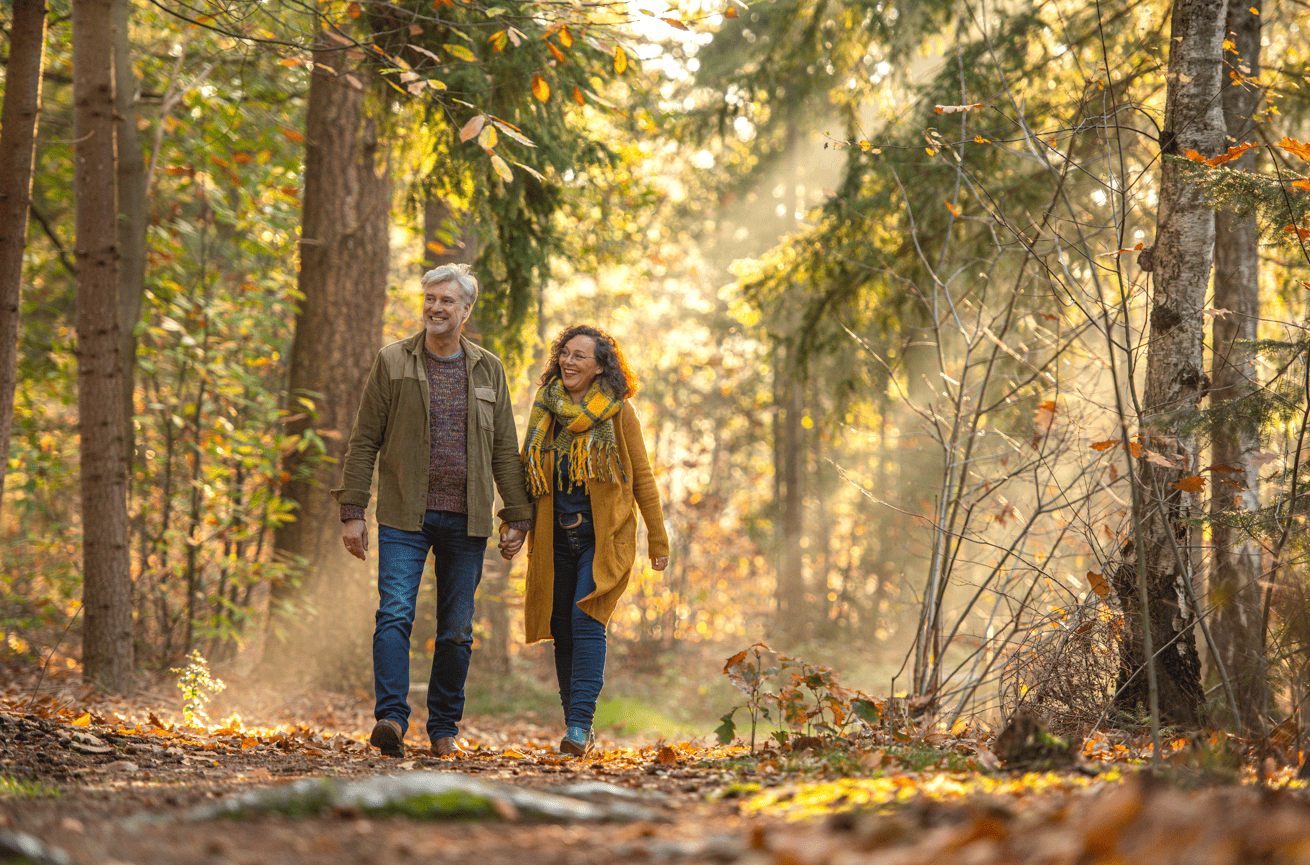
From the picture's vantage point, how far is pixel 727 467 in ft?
63.9

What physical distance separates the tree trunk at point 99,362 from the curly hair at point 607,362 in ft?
9.52

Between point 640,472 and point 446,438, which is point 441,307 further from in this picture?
point 640,472

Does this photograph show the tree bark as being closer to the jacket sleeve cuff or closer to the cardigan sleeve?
the jacket sleeve cuff

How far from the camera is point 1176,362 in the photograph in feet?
13.7

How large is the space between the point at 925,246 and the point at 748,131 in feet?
31.8

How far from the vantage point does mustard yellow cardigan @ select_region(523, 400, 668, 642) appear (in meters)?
4.30

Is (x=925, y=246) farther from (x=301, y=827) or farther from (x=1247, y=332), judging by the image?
(x=301, y=827)

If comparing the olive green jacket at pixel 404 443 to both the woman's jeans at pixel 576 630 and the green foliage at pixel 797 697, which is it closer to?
the woman's jeans at pixel 576 630

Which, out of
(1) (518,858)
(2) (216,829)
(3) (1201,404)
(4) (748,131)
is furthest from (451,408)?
(4) (748,131)

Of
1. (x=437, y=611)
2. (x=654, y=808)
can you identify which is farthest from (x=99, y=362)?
(x=654, y=808)

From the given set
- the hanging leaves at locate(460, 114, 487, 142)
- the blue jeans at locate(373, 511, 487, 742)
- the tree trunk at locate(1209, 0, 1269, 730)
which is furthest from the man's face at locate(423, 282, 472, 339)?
the tree trunk at locate(1209, 0, 1269, 730)

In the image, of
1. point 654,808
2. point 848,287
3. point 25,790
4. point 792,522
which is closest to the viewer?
point 654,808

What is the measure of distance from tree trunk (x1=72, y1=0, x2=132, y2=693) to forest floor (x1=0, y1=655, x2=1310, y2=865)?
188 centimetres

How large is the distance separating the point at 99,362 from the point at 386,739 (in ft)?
10.6
